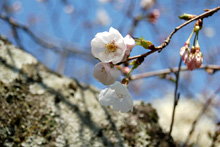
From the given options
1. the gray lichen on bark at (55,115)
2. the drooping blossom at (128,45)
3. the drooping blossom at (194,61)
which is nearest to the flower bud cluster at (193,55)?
the drooping blossom at (194,61)

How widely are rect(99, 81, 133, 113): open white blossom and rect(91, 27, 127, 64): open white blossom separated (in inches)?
4.7

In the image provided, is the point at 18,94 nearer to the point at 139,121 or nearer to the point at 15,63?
the point at 15,63

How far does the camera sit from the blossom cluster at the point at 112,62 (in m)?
0.90

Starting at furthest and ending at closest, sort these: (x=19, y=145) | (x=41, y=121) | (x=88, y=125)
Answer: (x=88, y=125) → (x=41, y=121) → (x=19, y=145)

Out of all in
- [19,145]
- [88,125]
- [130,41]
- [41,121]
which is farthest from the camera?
[88,125]

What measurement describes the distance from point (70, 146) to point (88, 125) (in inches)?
6.3

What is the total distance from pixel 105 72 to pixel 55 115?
44 cm

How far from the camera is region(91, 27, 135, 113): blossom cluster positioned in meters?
0.90

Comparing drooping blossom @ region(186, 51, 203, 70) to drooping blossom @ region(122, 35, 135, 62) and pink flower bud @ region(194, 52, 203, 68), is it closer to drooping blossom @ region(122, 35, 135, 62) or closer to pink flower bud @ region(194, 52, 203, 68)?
pink flower bud @ region(194, 52, 203, 68)

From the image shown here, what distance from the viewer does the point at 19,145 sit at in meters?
1.01

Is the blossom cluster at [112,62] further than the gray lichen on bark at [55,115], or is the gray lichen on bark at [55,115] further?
the gray lichen on bark at [55,115]

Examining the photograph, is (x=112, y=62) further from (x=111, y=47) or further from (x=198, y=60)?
(x=198, y=60)

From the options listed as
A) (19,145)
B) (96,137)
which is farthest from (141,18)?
(19,145)

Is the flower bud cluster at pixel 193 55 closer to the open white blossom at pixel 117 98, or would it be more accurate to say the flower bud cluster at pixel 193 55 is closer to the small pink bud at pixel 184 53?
the small pink bud at pixel 184 53
